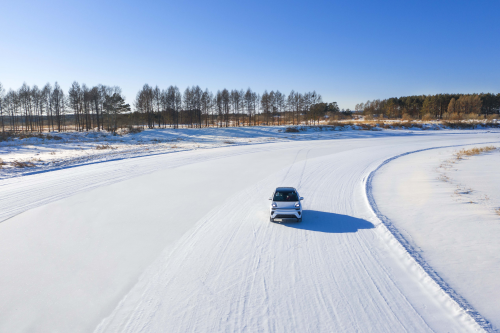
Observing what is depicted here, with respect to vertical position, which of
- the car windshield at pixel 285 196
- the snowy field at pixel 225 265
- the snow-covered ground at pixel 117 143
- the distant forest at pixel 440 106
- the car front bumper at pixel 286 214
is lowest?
the snowy field at pixel 225 265

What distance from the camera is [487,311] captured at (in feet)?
18.3

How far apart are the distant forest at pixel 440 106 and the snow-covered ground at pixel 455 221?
106425 millimetres

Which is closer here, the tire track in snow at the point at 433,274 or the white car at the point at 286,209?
the tire track in snow at the point at 433,274

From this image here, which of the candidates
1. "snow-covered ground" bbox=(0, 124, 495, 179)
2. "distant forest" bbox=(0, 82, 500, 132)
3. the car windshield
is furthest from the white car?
"distant forest" bbox=(0, 82, 500, 132)

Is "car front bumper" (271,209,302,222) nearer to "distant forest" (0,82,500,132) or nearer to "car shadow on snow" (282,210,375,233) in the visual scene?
"car shadow on snow" (282,210,375,233)

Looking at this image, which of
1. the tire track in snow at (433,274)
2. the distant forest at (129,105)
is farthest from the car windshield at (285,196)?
the distant forest at (129,105)

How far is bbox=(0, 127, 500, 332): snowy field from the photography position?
551 centimetres

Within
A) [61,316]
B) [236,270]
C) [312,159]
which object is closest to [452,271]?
[236,270]

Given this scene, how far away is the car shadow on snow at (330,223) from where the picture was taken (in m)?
9.97

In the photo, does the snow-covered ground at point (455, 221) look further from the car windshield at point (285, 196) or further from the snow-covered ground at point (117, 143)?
the snow-covered ground at point (117, 143)

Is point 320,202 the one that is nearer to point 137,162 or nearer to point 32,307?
point 32,307

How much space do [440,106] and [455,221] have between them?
131756mm

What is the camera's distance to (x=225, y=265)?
24.5 ft

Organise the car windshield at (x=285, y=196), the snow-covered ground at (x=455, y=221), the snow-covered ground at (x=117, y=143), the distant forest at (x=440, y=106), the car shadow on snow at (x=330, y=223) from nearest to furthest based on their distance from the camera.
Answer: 1. the snow-covered ground at (x=455, y=221)
2. the car shadow on snow at (x=330, y=223)
3. the car windshield at (x=285, y=196)
4. the snow-covered ground at (x=117, y=143)
5. the distant forest at (x=440, y=106)
